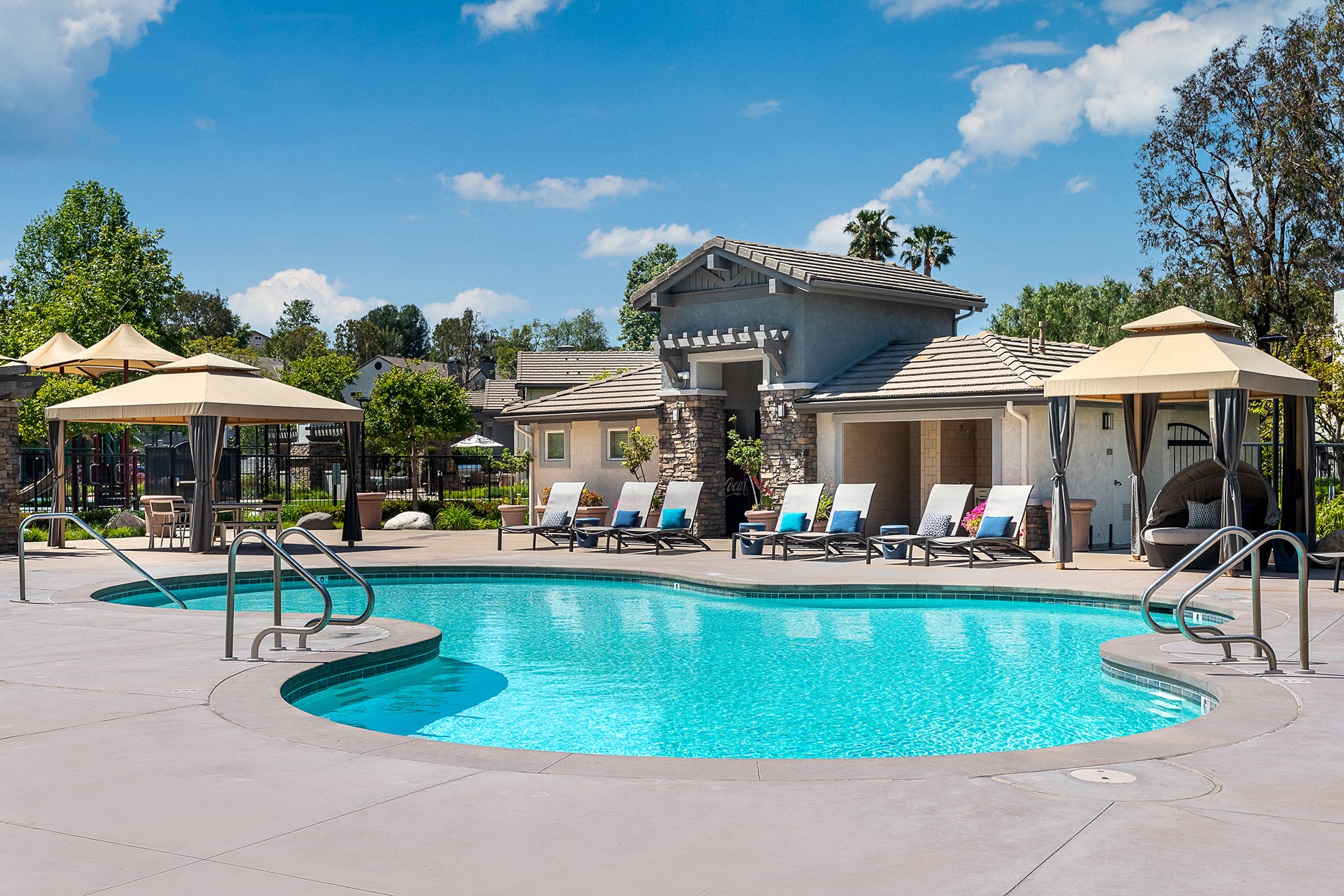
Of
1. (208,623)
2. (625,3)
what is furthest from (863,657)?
(625,3)

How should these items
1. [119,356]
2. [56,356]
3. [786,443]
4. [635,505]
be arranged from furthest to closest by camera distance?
[56,356] < [119,356] < [786,443] < [635,505]

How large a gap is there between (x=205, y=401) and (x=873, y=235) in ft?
113

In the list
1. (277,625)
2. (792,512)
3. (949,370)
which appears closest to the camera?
(277,625)

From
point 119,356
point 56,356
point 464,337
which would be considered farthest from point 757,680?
point 464,337

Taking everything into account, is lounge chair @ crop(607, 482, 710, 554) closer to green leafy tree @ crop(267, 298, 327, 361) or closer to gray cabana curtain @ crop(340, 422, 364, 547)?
gray cabana curtain @ crop(340, 422, 364, 547)

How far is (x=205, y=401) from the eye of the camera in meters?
18.3

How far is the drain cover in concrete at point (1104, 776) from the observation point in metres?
5.20

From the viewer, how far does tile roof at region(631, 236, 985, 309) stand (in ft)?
71.1

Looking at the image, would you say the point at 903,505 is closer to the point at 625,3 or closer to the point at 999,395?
the point at 999,395

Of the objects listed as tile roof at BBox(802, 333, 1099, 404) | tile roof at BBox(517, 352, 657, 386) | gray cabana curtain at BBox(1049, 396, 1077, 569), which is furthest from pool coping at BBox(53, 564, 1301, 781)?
tile roof at BBox(517, 352, 657, 386)

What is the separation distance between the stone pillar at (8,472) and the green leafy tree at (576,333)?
83.4 m

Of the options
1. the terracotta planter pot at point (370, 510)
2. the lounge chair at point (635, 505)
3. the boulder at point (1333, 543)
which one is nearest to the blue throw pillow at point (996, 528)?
the boulder at point (1333, 543)

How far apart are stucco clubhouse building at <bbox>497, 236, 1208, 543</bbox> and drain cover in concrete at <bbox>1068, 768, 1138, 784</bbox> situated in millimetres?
14220

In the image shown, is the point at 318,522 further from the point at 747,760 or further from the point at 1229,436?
the point at 747,760
